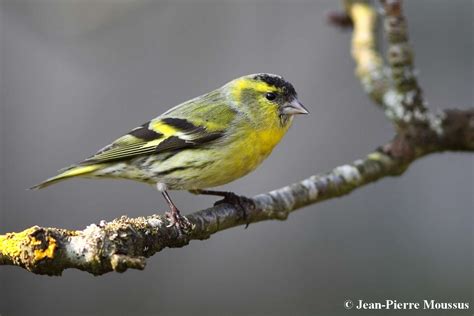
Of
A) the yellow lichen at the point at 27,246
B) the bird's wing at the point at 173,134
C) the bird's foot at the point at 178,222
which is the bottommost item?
the yellow lichen at the point at 27,246

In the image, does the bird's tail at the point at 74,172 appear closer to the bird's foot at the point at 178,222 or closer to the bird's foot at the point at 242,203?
the bird's foot at the point at 242,203

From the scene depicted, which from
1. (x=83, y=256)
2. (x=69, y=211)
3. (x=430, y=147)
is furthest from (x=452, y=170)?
(x=83, y=256)

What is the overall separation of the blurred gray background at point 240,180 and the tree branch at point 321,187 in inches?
75.8

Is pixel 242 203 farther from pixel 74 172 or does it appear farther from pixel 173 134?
pixel 74 172

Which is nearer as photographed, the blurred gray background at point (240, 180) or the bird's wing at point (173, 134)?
the bird's wing at point (173, 134)

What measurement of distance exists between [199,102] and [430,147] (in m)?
1.55

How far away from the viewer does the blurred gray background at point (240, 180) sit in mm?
5824

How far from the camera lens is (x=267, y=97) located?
3898 millimetres

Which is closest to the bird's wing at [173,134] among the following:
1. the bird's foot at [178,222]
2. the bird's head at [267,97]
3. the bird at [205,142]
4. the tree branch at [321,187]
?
the bird at [205,142]

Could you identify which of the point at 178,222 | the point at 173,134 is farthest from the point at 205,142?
the point at 178,222

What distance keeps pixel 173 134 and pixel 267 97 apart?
0.64 m

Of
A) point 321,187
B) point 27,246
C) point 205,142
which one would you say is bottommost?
point 27,246

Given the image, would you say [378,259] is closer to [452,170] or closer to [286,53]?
[452,170]

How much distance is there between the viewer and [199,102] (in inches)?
157
